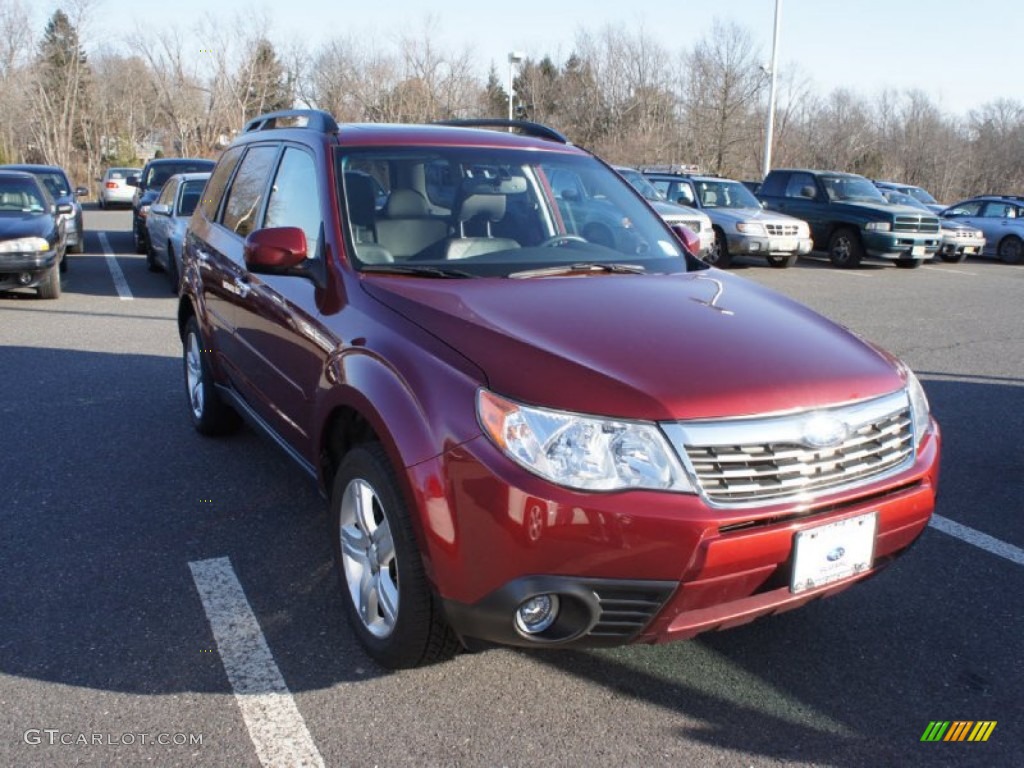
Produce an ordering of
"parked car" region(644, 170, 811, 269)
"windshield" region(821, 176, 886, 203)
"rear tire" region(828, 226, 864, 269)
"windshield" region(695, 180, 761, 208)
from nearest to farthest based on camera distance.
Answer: "parked car" region(644, 170, 811, 269)
"windshield" region(695, 180, 761, 208)
"rear tire" region(828, 226, 864, 269)
"windshield" region(821, 176, 886, 203)

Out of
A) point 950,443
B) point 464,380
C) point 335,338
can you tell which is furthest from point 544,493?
point 950,443

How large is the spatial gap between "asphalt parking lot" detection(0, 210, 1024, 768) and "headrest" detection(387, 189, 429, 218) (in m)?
1.46

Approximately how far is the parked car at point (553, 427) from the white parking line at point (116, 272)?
28.5 feet

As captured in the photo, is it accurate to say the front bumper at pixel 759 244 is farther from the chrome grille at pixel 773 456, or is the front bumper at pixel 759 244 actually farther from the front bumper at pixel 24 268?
the chrome grille at pixel 773 456

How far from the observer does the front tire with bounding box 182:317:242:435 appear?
5258mm

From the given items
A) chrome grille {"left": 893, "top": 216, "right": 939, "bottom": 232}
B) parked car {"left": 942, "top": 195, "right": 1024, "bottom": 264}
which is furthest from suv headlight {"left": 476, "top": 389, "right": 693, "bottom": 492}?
parked car {"left": 942, "top": 195, "right": 1024, "bottom": 264}

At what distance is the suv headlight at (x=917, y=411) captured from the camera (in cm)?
295

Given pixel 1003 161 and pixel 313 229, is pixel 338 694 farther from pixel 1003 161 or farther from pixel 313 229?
pixel 1003 161

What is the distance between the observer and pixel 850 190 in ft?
61.1

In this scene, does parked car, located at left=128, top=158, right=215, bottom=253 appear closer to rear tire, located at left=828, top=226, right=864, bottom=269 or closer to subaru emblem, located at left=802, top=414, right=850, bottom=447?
rear tire, located at left=828, top=226, right=864, bottom=269

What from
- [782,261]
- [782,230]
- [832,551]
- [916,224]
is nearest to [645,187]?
[782,230]

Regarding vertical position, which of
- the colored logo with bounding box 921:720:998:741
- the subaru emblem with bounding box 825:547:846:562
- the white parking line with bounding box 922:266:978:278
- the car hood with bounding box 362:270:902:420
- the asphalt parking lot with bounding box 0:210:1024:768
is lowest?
the colored logo with bounding box 921:720:998:741

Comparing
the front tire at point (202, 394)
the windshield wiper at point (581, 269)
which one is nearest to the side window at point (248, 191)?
the front tire at point (202, 394)

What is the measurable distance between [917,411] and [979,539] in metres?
1.53
